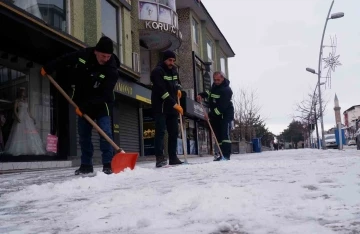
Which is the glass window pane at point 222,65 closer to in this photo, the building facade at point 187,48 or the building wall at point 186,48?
the building facade at point 187,48

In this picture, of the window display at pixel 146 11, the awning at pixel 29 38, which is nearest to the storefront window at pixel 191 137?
the window display at pixel 146 11

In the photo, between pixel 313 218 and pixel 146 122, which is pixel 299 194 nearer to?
pixel 313 218

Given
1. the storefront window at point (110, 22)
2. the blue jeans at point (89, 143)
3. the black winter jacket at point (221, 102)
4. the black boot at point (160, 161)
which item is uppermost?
the storefront window at point (110, 22)

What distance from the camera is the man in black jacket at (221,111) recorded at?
27.0 feet

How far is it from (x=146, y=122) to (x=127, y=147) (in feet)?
13.8

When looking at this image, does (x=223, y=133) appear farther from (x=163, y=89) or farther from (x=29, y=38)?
(x=29, y=38)

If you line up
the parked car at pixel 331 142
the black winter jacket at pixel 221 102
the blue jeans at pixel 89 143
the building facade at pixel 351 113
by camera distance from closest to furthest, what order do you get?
the blue jeans at pixel 89 143, the black winter jacket at pixel 221 102, the parked car at pixel 331 142, the building facade at pixel 351 113

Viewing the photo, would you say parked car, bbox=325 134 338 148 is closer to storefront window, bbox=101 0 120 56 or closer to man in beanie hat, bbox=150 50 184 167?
storefront window, bbox=101 0 120 56

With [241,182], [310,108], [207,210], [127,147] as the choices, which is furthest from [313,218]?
[310,108]

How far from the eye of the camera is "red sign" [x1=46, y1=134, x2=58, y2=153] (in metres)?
10.2

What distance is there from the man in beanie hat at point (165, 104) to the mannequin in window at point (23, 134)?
425 cm

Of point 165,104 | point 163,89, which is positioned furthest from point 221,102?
point 163,89

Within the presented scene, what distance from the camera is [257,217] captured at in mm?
2371

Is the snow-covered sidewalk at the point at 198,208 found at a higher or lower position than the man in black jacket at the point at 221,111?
lower
